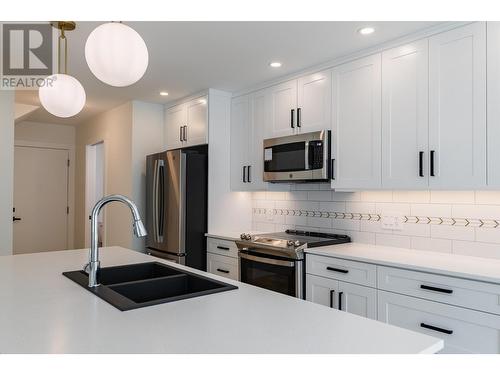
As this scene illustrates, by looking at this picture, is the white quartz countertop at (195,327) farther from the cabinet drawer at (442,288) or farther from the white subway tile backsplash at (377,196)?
the white subway tile backsplash at (377,196)

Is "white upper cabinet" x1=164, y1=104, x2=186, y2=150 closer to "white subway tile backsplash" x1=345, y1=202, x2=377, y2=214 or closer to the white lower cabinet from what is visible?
"white subway tile backsplash" x1=345, y1=202, x2=377, y2=214

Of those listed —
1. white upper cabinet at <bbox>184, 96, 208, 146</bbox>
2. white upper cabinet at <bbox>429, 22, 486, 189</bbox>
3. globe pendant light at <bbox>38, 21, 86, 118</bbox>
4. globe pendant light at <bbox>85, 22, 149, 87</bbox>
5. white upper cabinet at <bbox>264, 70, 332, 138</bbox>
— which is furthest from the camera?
white upper cabinet at <bbox>184, 96, 208, 146</bbox>

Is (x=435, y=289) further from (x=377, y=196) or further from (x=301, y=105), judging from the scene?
(x=301, y=105)

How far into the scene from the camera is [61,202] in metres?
6.05

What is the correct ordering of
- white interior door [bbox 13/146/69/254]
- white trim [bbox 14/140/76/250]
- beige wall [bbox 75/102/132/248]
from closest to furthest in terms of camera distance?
1. beige wall [bbox 75/102/132/248]
2. white interior door [bbox 13/146/69/254]
3. white trim [bbox 14/140/76/250]

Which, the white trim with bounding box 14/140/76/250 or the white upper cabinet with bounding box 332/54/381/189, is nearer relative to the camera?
the white upper cabinet with bounding box 332/54/381/189

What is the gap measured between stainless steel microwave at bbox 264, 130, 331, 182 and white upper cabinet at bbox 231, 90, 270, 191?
192 mm

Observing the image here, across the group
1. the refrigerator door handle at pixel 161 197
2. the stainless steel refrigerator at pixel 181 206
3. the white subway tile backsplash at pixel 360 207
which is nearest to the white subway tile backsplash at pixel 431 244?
the white subway tile backsplash at pixel 360 207

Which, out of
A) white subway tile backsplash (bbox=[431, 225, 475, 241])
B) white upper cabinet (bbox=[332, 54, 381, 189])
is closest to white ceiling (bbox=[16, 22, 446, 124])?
white upper cabinet (bbox=[332, 54, 381, 189])

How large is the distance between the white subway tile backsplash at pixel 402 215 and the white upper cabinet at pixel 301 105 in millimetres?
586

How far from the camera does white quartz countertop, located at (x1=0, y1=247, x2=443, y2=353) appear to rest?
99 cm

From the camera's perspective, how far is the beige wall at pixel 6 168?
3.40m

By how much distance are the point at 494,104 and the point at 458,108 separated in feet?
0.63
